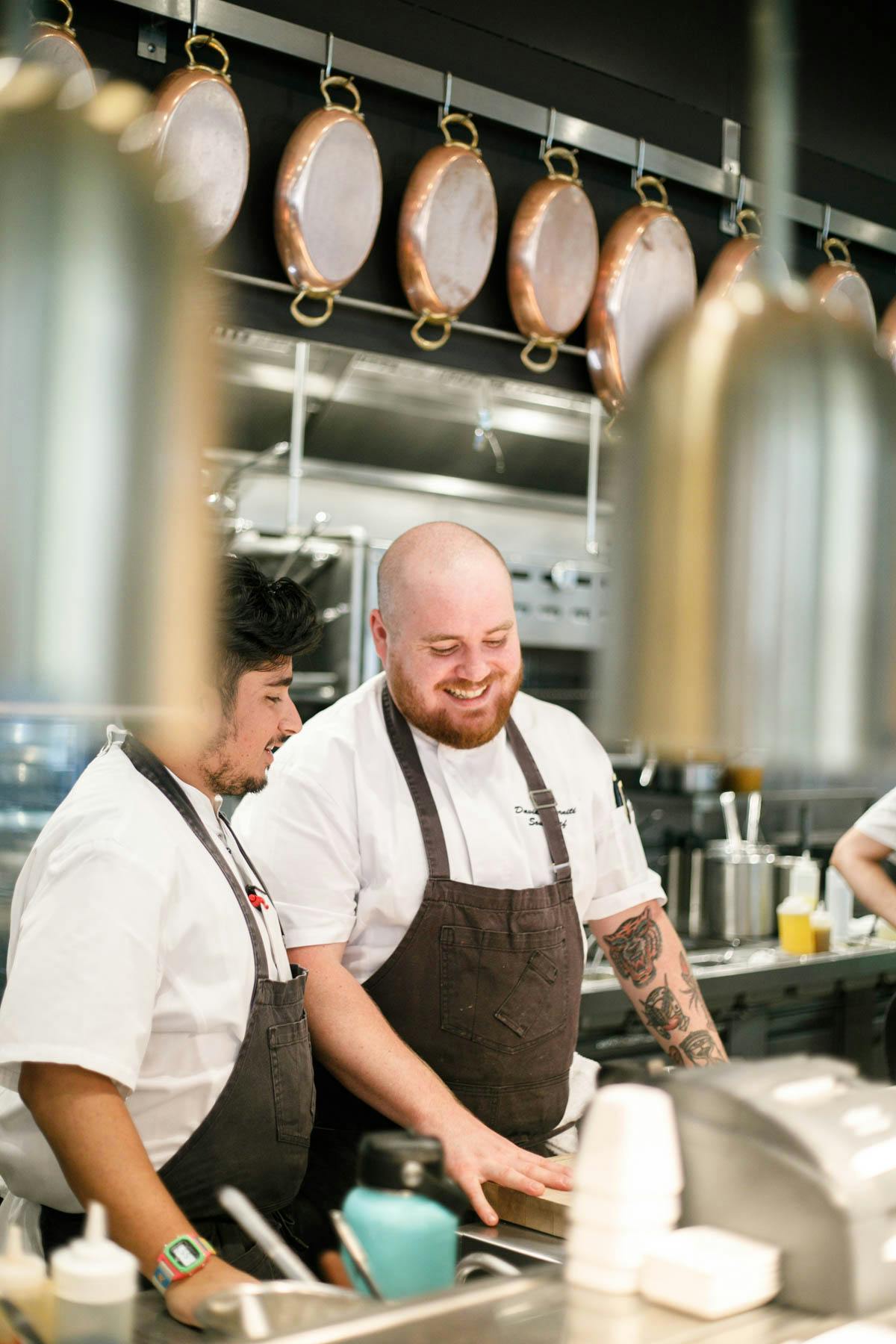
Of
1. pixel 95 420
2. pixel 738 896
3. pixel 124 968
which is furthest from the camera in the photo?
pixel 738 896

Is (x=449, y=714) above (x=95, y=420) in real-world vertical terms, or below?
below

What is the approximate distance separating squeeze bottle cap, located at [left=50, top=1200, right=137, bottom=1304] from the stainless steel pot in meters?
3.52

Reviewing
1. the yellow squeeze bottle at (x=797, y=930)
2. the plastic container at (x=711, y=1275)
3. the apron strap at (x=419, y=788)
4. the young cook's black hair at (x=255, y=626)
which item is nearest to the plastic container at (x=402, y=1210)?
the plastic container at (x=711, y=1275)

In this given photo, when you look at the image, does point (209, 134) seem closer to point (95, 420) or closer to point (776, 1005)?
point (95, 420)

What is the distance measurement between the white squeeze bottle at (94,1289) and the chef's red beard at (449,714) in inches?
48.0

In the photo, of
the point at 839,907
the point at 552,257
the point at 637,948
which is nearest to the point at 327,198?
the point at 552,257

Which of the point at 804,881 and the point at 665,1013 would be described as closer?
the point at 665,1013

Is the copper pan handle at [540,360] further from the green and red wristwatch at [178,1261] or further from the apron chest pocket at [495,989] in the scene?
the green and red wristwatch at [178,1261]

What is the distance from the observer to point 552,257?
2.29 metres

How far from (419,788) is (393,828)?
9cm

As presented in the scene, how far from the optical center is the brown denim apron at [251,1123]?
1615 mm

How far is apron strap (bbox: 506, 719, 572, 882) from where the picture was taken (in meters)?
2.22

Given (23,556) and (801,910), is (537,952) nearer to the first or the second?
(23,556)

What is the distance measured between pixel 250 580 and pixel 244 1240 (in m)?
0.89
